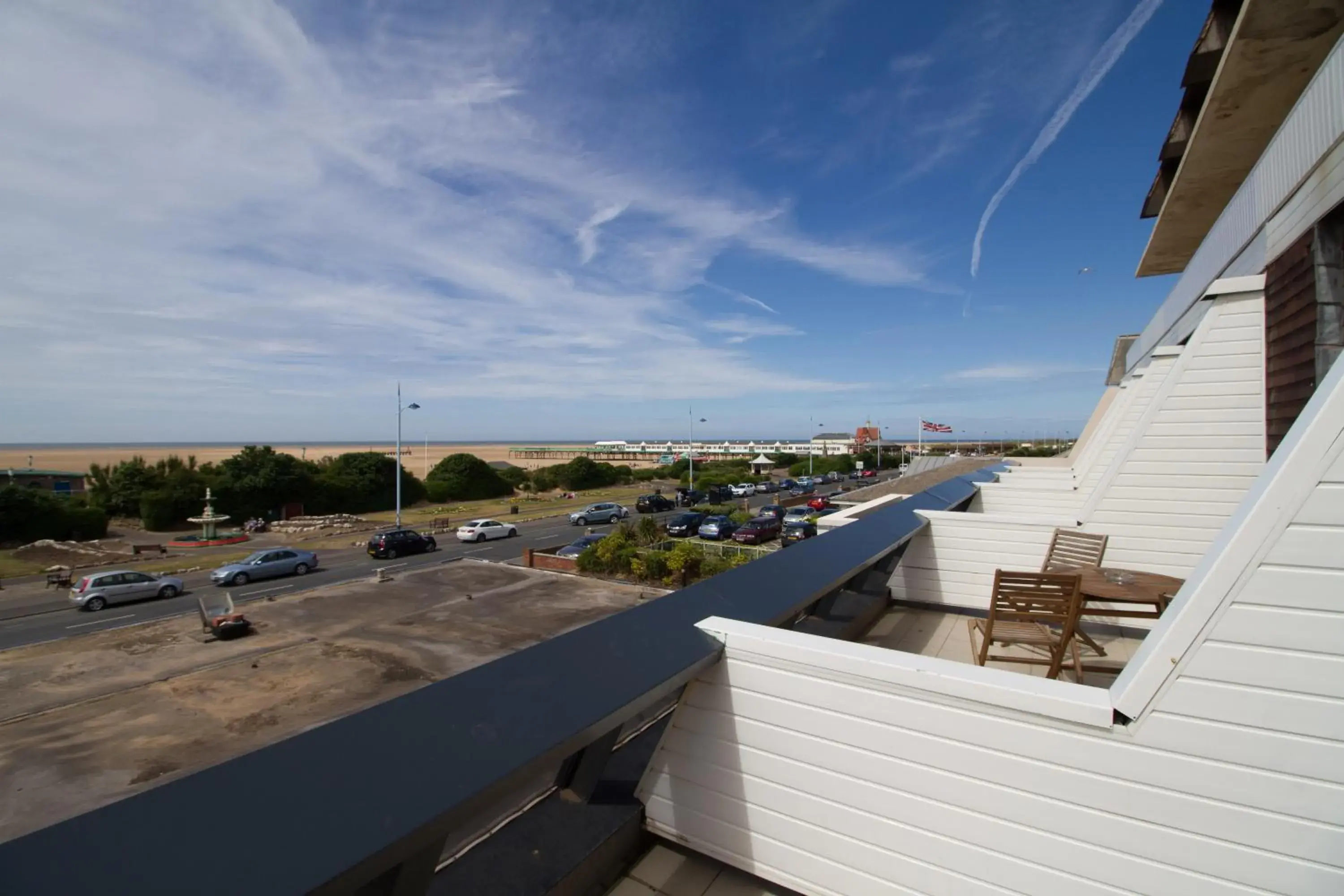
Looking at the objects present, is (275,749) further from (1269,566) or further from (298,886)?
(1269,566)

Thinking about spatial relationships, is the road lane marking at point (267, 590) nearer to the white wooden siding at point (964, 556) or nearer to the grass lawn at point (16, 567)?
the grass lawn at point (16, 567)

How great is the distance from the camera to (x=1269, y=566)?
58.6 inches

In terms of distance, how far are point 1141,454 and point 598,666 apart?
5.21 metres

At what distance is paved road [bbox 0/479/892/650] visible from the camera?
15.1 meters

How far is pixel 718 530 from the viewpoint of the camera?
24.1 m

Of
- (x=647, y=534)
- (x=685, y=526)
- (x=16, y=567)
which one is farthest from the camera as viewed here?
(x=685, y=526)

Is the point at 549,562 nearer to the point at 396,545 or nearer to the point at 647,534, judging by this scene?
the point at 647,534

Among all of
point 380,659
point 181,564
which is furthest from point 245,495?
point 380,659

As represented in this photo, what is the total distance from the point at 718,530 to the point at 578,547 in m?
6.22

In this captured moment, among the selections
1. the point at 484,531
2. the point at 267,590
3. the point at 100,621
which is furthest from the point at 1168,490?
the point at 484,531

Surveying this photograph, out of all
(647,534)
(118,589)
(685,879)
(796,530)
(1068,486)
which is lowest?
(118,589)

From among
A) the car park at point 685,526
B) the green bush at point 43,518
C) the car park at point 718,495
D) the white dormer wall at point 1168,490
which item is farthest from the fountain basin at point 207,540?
the white dormer wall at point 1168,490

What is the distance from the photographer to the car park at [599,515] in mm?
30703

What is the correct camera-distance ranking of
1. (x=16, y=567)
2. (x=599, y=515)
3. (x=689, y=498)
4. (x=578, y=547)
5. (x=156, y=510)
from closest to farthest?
(x=578, y=547)
(x=16, y=567)
(x=599, y=515)
(x=156, y=510)
(x=689, y=498)
